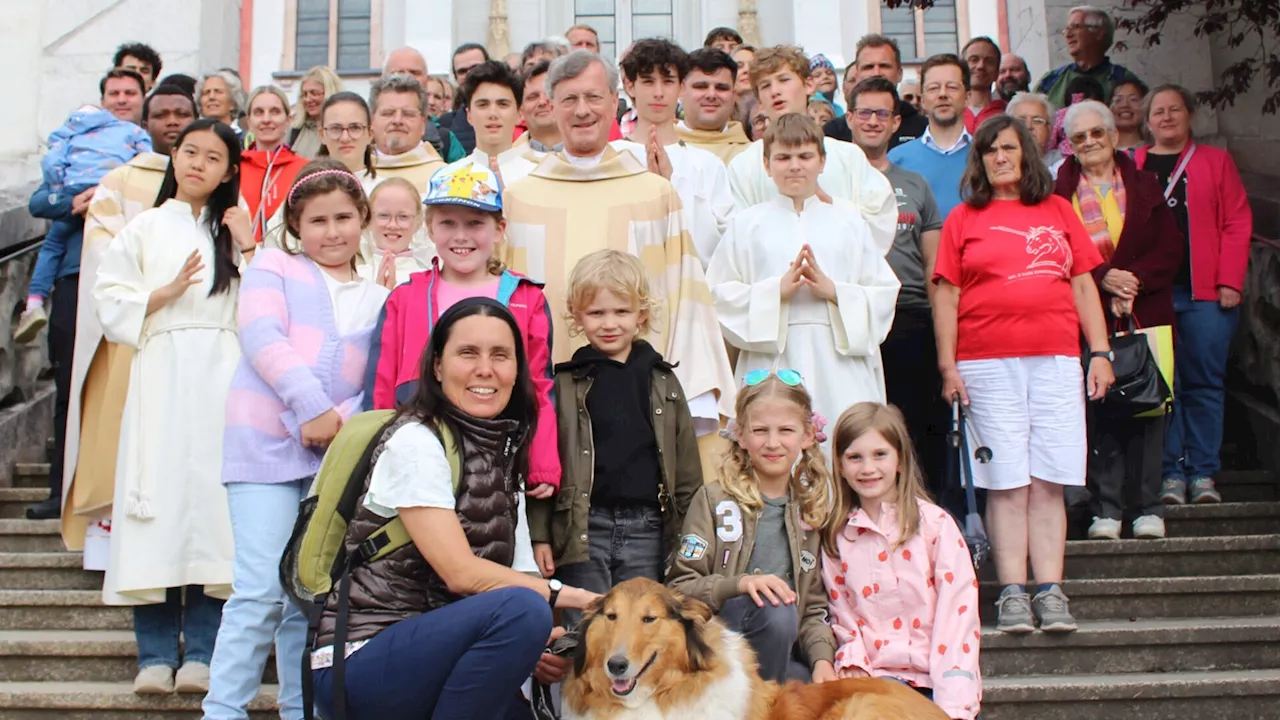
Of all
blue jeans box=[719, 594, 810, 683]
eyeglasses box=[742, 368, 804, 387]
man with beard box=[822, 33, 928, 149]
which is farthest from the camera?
man with beard box=[822, 33, 928, 149]

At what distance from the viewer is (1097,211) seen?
6.39 metres

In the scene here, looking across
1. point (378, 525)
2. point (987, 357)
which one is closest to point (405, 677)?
point (378, 525)

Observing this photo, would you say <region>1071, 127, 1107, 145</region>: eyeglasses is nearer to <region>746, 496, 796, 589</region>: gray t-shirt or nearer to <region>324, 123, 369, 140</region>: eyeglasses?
<region>746, 496, 796, 589</region>: gray t-shirt

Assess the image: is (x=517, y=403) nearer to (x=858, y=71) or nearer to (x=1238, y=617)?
(x=1238, y=617)

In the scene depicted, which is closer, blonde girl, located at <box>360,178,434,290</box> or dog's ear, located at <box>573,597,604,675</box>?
dog's ear, located at <box>573,597,604,675</box>

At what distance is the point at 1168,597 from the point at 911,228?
2.00 m

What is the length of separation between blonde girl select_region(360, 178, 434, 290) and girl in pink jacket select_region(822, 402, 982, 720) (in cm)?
212

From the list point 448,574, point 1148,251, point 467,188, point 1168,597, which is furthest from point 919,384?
point 448,574

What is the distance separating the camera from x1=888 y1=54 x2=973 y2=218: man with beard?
6.94m

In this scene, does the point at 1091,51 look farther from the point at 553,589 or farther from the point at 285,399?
the point at 553,589

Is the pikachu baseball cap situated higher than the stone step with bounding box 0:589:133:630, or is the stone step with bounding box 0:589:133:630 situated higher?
the pikachu baseball cap

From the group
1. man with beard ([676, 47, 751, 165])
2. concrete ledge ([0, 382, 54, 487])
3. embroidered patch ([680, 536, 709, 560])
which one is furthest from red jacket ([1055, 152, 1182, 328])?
concrete ledge ([0, 382, 54, 487])

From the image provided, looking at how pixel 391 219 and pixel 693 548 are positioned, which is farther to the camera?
pixel 391 219

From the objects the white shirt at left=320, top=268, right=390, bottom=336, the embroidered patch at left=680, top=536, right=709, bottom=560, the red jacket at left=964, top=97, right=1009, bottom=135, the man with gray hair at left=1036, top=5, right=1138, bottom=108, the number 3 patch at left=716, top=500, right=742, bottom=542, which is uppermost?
the man with gray hair at left=1036, top=5, right=1138, bottom=108
